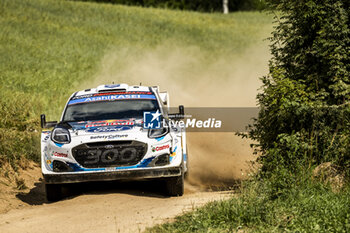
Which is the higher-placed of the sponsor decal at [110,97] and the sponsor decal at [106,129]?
the sponsor decal at [110,97]

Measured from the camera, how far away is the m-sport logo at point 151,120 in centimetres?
933

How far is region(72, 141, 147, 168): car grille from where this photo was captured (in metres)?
8.92

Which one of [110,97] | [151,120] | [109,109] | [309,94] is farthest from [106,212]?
[309,94]

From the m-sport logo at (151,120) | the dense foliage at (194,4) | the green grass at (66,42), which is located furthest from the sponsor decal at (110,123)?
the dense foliage at (194,4)

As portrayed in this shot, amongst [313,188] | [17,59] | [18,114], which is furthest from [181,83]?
[313,188]

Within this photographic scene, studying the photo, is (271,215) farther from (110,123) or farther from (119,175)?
(110,123)

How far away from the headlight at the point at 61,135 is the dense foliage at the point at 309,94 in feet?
10.2

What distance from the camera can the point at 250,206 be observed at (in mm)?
6832

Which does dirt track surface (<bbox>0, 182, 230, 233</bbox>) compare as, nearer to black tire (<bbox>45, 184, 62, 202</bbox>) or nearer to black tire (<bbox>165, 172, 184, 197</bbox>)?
black tire (<bbox>165, 172, 184, 197</bbox>)

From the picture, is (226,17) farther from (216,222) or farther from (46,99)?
(216,222)

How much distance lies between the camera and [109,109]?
1035cm

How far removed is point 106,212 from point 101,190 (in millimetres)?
1941

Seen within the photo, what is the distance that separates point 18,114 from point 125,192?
5121 millimetres

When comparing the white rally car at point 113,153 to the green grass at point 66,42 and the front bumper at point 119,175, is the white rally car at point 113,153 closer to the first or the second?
the front bumper at point 119,175
